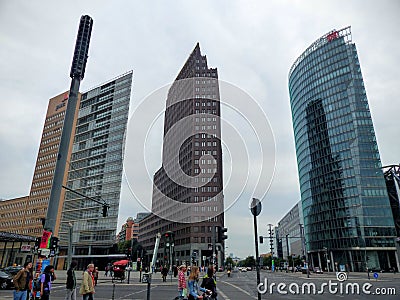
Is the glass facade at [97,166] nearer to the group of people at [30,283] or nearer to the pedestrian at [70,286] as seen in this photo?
the group of people at [30,283]

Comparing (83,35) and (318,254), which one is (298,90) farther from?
(83,35)

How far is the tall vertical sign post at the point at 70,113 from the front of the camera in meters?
19.1

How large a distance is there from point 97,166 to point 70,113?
6735cm

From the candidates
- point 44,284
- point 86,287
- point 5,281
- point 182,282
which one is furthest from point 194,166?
point 86,287

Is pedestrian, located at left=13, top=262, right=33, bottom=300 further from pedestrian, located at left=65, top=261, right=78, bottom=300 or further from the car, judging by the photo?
the car

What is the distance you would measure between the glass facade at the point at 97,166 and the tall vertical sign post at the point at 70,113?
5910cm

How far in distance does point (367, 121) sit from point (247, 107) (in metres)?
84.2

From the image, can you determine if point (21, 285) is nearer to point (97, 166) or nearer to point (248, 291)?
point (248, 291)

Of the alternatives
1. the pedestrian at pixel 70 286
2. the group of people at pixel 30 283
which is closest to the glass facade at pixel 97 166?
the group of people at pixel 30 283

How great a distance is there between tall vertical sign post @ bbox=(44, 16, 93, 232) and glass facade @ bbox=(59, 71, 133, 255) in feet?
194

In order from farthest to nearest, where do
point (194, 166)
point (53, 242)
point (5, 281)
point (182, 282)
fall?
point (194, 166), point (5, 281), point (53, 242), point (182, 282)

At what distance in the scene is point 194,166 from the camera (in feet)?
322

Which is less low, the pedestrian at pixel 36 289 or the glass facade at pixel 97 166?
the glass facade at pixel 97 166

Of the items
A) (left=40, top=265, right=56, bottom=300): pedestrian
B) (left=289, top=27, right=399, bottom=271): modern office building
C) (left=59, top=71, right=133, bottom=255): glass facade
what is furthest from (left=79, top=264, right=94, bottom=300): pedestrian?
(left=289, top=27, right=399, bottom=271): modern office building
